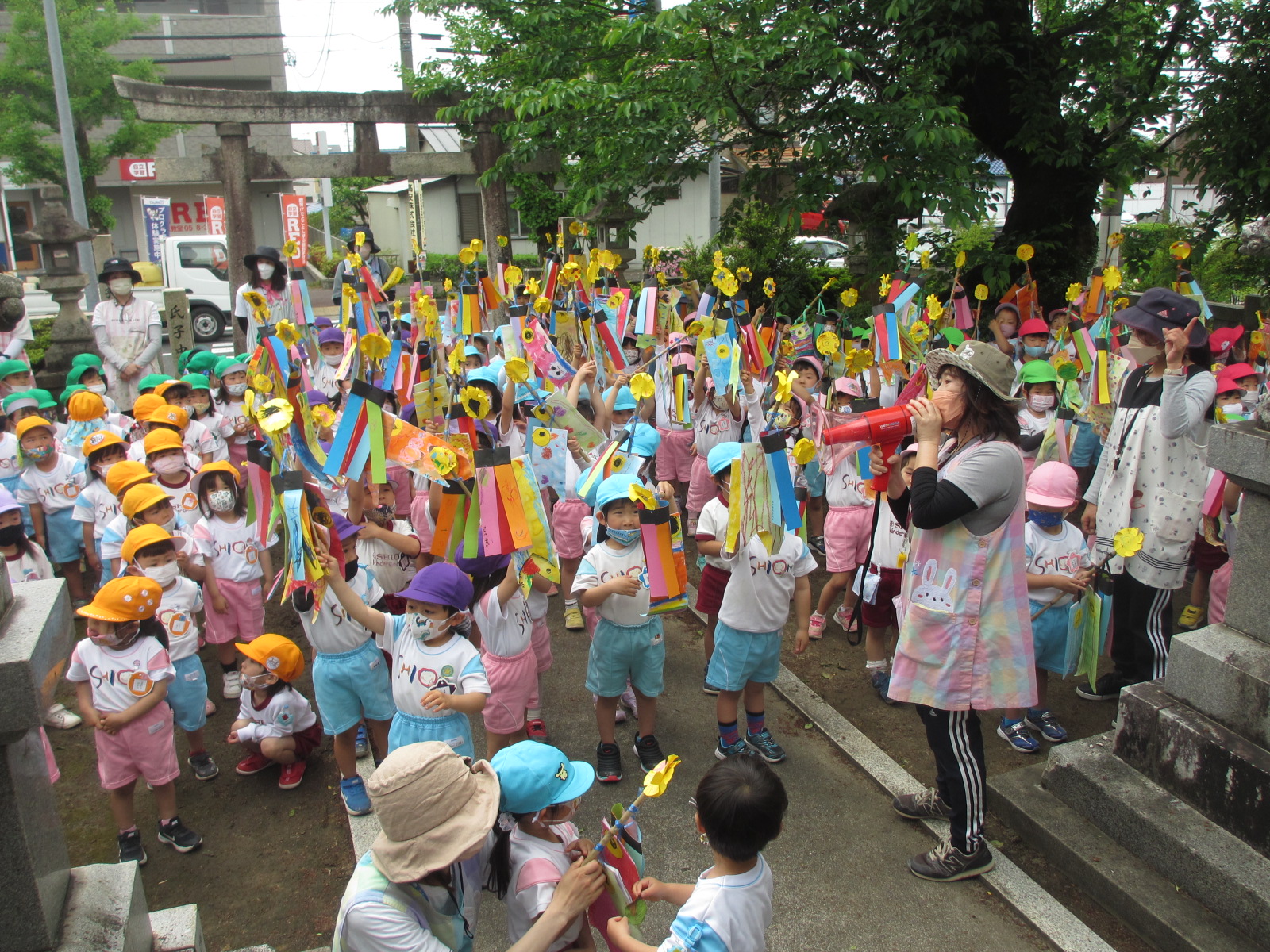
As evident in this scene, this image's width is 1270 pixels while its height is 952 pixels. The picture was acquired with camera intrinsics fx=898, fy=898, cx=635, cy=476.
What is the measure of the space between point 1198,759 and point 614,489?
2473 mm

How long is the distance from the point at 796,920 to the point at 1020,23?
27.4ft

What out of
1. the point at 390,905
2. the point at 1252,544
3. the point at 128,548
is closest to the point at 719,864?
the point at 390,905

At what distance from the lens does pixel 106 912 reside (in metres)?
2.47

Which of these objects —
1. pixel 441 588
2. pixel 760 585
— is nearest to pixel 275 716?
pixel 441 588

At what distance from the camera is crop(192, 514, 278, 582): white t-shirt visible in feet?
15.9

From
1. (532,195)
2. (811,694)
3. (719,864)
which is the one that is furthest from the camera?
(532,195)

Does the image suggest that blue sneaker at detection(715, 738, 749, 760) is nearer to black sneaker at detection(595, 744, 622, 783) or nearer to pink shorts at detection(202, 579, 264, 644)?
black sneaker at detection(595, 744, 622, 783)

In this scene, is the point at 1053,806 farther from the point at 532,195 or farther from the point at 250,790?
the point at 532,195

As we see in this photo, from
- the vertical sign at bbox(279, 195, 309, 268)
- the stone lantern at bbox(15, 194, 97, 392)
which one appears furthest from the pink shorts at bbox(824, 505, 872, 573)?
the vertical sign at bbox(279, 195, 309, 268)

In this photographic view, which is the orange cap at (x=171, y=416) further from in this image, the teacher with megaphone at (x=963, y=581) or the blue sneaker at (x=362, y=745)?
the teacher with megaphone at (x=963, y=581)

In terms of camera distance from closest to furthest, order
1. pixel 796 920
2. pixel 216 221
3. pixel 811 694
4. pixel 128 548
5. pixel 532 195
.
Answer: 1. pixel 796 920
2. pixel 128 548
3. pixel 811 694
4. pixel 216 221
5. pixel 532 195

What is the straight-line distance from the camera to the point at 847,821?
152 inches

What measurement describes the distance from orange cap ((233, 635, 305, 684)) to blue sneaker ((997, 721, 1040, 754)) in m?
3.38

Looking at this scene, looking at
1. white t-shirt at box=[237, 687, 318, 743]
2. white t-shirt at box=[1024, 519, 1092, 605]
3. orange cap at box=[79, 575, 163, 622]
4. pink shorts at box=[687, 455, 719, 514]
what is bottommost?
white t-shirt at box=[237, 687, 318, 743]
